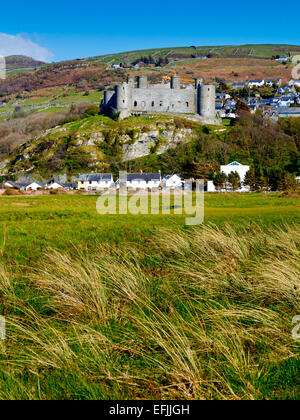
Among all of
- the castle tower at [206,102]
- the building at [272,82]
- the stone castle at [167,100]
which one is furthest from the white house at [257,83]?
the castle tower at [206,102]

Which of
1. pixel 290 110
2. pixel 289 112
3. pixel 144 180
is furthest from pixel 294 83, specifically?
pixel 144 180

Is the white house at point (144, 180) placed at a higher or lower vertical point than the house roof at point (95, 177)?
lower

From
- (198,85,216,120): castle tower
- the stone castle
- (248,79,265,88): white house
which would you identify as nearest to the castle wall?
the stone castle

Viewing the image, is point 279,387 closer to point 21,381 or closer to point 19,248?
point 21,381

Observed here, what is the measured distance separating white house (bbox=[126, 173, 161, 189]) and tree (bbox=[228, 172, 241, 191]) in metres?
11.6

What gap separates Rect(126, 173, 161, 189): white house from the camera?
59.3m

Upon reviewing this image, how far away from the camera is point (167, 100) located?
277 ft

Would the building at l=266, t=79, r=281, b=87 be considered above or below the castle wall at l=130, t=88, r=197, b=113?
above

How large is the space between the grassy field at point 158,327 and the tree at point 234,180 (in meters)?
43.6

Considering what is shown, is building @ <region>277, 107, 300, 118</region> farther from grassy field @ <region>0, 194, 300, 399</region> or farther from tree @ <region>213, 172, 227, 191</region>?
grassy field @ <region>0, 194, 300, 399</region>

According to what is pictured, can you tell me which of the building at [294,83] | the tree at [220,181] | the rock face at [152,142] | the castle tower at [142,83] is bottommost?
the tree at [220,181]

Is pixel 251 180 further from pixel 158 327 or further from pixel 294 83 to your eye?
pixel 294 83

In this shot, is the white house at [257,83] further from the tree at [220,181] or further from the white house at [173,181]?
the tree at [220,181]

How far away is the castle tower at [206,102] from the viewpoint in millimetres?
83812
